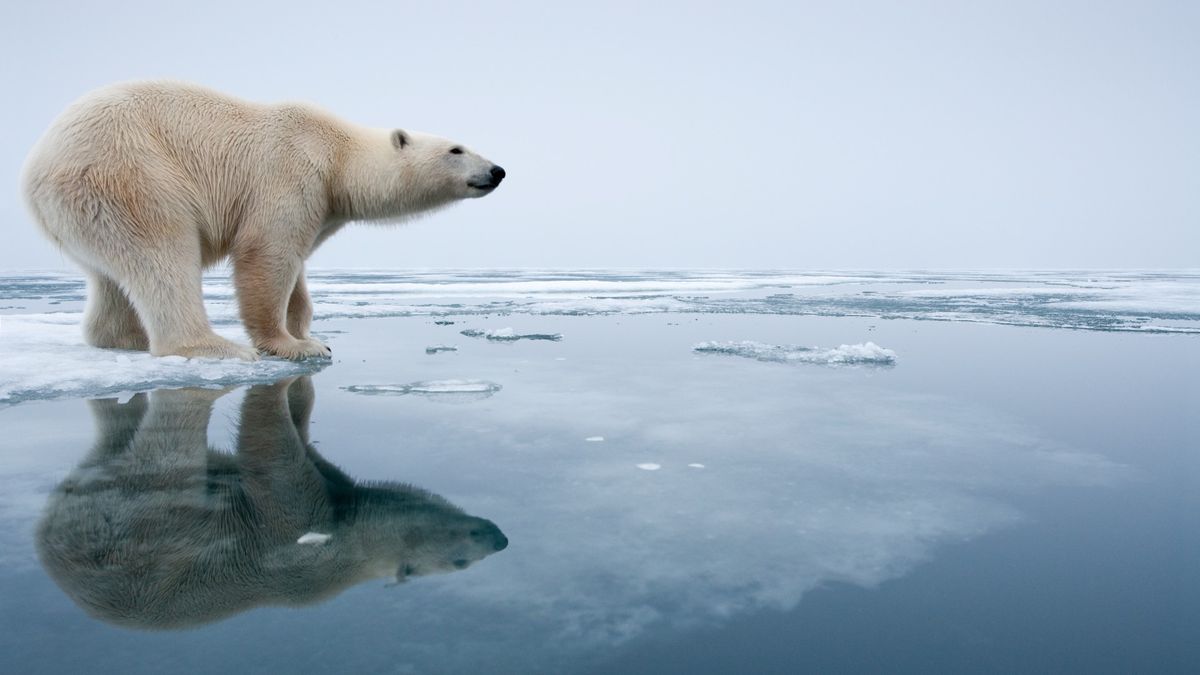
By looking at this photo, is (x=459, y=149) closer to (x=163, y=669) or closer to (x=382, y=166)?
(x=382, y=166)

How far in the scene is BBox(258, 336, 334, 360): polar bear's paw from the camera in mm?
4922

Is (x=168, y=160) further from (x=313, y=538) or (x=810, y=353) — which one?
(x=810, y=353)

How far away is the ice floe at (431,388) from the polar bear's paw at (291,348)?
996 mm

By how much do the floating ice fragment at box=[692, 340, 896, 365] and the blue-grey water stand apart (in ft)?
2.75

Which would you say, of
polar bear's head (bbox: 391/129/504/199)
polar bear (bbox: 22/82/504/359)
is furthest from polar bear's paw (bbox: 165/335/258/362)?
polar bear's head (bbox: 391/129/504/199)

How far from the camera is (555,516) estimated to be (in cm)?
211

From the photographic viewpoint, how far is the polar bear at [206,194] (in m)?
4.16

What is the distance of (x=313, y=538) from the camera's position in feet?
6.08

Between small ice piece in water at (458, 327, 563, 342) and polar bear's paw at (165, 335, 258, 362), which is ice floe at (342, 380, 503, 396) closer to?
polar bear's paw at (165, 335, 258, 362)

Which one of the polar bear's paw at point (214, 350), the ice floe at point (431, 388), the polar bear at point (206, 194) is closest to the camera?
the ice floe at point (431, 388)

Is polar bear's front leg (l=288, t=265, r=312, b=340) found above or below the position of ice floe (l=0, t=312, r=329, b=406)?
above

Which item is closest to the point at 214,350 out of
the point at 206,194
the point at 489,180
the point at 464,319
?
the point at 206,194

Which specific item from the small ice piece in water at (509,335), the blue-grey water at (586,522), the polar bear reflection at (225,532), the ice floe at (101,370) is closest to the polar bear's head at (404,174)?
the ice floe at (101,370)

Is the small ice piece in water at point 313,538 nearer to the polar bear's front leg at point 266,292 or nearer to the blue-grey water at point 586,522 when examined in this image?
the blue-grey water at point 586,522
